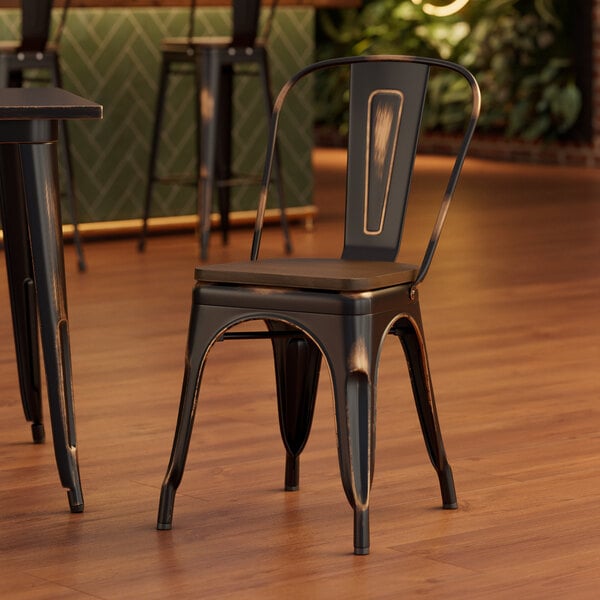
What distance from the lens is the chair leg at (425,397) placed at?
2.48 m

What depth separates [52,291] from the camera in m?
2.49

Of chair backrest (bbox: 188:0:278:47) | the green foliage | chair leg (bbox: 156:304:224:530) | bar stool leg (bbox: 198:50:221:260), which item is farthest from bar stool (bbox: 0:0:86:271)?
the green foliage

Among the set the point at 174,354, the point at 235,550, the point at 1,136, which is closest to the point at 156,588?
the point at 235,550

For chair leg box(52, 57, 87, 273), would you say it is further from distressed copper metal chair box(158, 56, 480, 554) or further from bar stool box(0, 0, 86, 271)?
distressed copper metal chair box(158, 56, 480, 554)

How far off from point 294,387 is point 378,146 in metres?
0.43

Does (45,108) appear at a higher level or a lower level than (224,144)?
higher

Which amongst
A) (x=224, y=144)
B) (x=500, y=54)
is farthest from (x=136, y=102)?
(x=500, y=54)

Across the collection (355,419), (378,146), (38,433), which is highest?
(378,146)

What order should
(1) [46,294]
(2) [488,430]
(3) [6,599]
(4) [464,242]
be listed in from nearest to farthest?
1. (3) [6,599]
2. (1) [46,294]
3. (2) [488,430]
4. (4) [464,242]

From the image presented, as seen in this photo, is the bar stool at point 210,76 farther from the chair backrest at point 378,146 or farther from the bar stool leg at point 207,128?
the chair backrest at point 378,146

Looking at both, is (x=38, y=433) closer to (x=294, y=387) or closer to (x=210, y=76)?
(x=294, y=387)

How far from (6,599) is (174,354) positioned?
181cm

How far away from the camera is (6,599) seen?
6.98ft

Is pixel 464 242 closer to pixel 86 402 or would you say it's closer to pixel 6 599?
pixel 86 402
